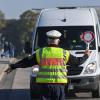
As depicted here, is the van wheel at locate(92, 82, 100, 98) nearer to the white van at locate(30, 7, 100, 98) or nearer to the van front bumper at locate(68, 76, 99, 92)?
the white van at locate(30, 7, 100, 98)

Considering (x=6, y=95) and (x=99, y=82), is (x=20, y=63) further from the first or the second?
(x=6, y=95)

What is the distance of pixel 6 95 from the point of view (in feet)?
61.2

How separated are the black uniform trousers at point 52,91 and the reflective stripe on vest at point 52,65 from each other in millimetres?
79

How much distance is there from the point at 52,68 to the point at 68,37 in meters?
7.69

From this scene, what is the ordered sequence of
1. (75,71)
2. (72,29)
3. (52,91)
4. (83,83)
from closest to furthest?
(52,91)
(75,71)
(83,83)
(72,29)

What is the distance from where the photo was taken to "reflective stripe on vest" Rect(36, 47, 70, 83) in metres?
9.41

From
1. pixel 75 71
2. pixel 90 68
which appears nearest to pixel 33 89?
pixel 75 71

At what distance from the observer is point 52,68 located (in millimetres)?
9461

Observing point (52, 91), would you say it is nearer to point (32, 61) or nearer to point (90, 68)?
point (32, 61)

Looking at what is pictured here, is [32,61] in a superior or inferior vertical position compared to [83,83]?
superior

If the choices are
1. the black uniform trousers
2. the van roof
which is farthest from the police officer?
the van roof

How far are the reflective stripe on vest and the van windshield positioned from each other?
7400mm

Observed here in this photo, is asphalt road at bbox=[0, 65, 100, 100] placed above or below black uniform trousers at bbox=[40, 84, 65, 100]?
below

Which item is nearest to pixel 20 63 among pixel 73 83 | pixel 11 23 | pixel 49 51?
pixel 49 51
